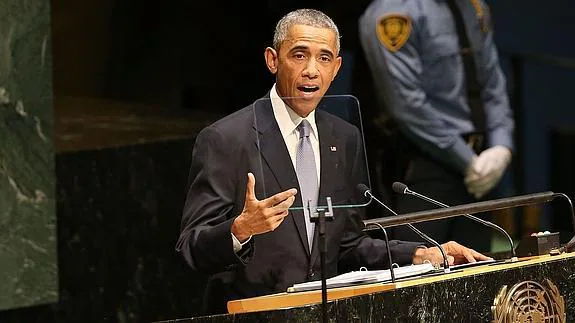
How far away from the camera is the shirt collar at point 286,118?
13.4 feet

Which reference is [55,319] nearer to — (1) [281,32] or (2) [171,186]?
(2) [171,186]

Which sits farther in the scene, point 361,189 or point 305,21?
point 305,21

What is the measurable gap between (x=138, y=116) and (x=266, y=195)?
198 centimetres

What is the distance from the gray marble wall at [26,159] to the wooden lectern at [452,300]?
2144 millimetres

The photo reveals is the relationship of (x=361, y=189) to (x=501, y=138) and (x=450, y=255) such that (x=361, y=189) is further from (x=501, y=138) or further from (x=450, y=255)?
(x=501, y=138)

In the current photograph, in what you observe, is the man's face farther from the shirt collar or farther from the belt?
the belt

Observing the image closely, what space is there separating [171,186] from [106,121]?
38 cm

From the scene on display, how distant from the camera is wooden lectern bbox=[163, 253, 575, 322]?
10.8ft

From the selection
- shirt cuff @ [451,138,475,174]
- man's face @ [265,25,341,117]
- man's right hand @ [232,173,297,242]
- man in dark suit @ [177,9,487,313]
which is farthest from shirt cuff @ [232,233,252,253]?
shirt cuff @ [451,138,475,174]

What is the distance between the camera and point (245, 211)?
11.7 feet

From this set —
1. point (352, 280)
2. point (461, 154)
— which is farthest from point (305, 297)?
point (461, 154)

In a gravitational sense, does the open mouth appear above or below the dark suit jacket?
above

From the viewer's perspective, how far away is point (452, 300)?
3.51 meters

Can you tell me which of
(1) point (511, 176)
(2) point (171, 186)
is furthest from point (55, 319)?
(1) point (511, 176)
